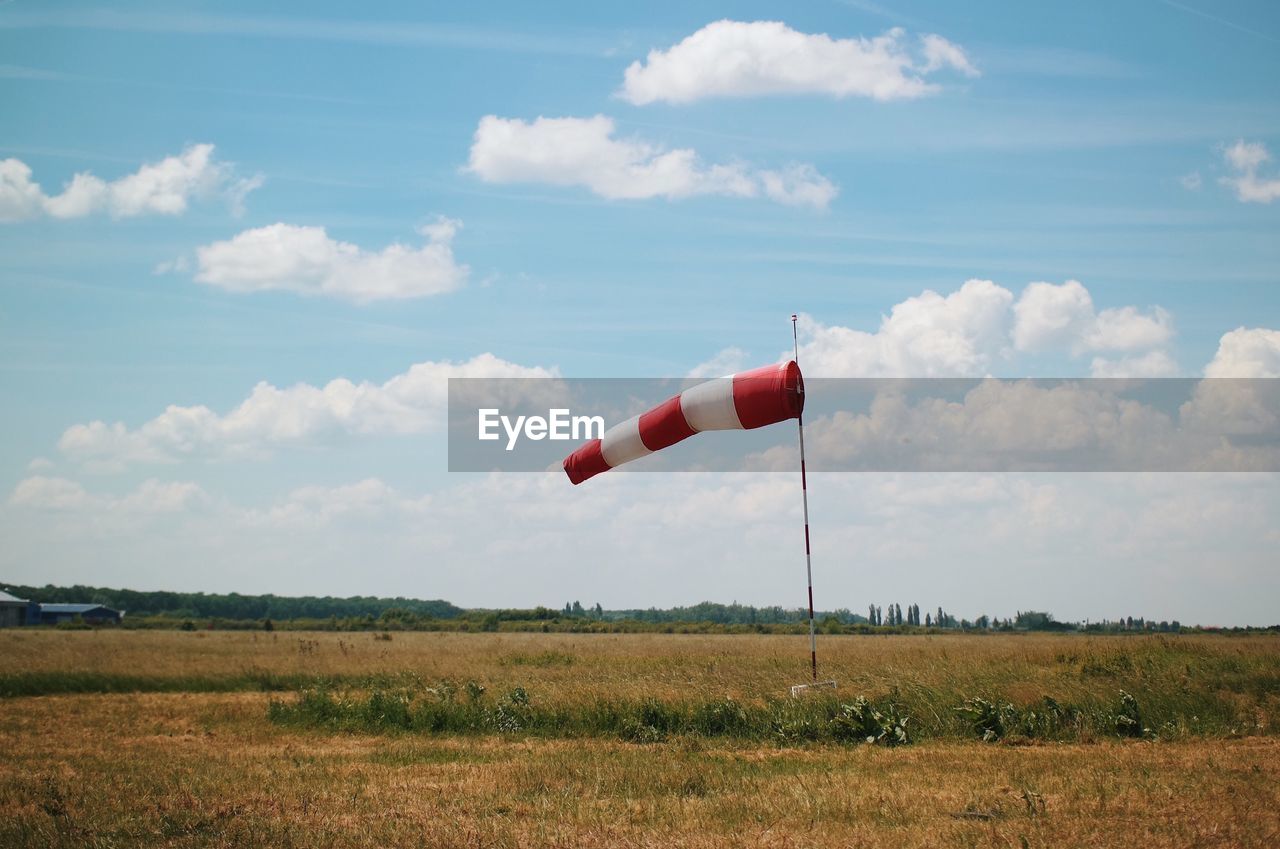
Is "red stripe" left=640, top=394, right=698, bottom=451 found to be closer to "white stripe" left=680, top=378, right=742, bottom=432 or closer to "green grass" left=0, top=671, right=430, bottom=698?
"white stripe" left=680, top=378, right=742, bottom=432

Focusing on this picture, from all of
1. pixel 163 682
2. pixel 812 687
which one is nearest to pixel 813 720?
pixel 812 687

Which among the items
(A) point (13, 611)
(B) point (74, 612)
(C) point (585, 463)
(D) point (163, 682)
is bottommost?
(B) point (74, 612)

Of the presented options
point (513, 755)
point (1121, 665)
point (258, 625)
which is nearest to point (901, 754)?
point (513, 755)

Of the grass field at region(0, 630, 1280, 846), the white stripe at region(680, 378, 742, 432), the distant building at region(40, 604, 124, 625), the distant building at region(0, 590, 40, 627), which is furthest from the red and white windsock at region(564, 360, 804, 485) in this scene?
the distant building at region(40, 604, 124, 625)

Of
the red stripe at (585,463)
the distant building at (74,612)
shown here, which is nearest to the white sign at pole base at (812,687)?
the red stripe at (585,463)

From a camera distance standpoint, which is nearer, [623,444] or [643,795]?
[643,795]

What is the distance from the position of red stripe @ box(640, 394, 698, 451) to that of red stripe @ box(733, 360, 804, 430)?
91 cm

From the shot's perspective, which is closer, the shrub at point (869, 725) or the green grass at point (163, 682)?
the shrub at point (869, 725)

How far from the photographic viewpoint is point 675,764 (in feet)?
42.2

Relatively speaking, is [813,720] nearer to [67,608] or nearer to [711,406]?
[711,406]

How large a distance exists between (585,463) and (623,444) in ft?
3.53

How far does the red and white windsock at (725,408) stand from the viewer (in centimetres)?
→ 1292

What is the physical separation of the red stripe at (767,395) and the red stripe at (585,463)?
2.85 meters

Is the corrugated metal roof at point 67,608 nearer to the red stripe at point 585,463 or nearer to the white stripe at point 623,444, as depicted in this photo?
the red stripe at point 585,463
